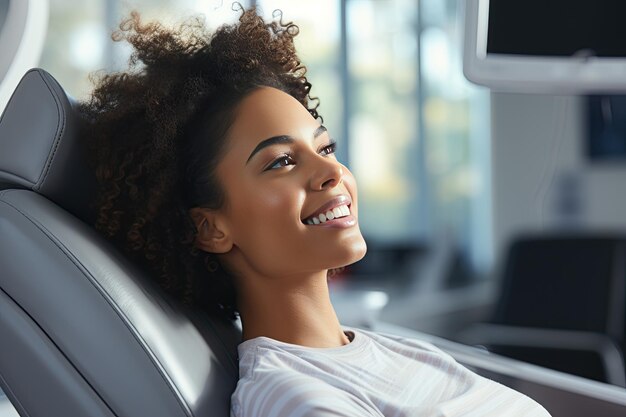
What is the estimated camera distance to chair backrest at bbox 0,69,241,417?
1.06 m

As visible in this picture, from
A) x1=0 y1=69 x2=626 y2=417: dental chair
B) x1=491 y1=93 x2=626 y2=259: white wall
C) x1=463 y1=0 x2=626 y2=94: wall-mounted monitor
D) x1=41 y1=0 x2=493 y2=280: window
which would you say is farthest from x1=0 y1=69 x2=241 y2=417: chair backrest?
x1=41 y1=0 x2=493 y2=280: window

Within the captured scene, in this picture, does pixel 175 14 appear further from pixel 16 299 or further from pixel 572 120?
pixel 572 120

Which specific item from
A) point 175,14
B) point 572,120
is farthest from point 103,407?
point 572,120

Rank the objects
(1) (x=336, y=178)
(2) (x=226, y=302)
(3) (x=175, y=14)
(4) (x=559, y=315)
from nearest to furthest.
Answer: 1. (1) (x=336, y=178)
2. (2) (x=226, y=302)
3. (3) (x=175, y=14)
4. (4) (x=559, y=315)

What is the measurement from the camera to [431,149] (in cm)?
680

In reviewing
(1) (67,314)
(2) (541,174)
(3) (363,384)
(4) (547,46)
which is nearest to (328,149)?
(3) (363,384)

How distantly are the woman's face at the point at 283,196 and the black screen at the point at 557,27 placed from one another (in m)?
0.71

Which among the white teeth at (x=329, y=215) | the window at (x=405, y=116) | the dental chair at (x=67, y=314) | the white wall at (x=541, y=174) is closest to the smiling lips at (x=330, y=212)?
the white teeth at (x=329, y=215)

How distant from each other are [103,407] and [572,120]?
5.10 metres

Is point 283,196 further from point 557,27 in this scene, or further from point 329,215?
point 557,27

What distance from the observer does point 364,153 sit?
261 inches

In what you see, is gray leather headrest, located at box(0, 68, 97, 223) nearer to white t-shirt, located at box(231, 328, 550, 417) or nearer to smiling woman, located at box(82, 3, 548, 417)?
smiling woman, located at box(82, 3, 548, 417)

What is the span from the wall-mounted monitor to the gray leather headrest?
35.4 inches

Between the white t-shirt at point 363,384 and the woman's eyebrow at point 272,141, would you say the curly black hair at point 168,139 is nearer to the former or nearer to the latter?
the woman's eyebrow at point 272,141
